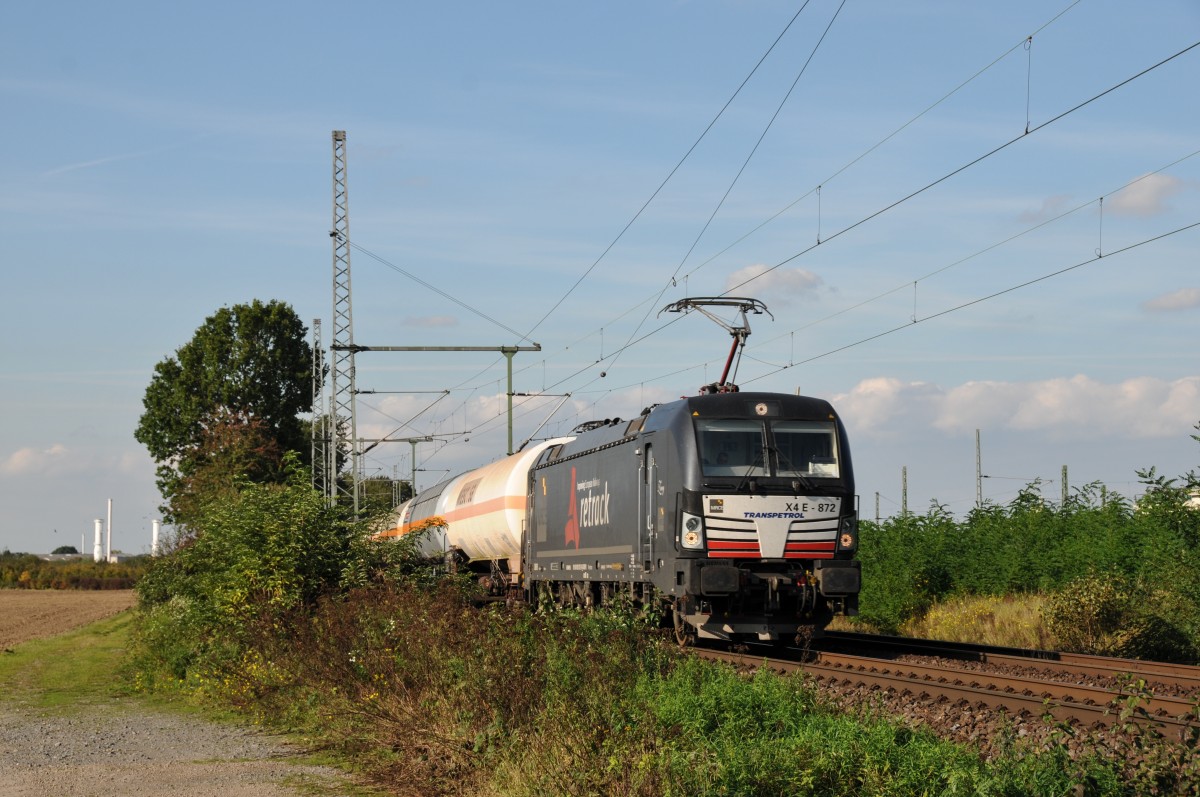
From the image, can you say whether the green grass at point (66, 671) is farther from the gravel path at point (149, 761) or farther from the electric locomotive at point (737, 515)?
the electric locomotive at point (737, 515)

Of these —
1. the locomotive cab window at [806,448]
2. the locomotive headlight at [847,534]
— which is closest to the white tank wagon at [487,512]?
the locomotive cab window at [806,448]

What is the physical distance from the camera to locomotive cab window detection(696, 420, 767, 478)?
1788 centimetres

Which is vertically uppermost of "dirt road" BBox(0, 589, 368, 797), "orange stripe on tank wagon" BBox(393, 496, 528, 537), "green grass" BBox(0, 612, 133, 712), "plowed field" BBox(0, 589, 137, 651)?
"orange stripe on tank wagon" BBox(393, 496, 528, 537)

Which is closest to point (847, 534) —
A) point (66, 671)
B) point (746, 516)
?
point (746, 516)

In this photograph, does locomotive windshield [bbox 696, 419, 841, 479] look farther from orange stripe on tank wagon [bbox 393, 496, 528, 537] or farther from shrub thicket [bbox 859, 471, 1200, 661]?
orange stripe on tank wagon [bbox 393, 496, 528, 537]

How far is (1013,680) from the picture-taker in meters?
13.7

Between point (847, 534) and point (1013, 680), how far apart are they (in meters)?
4.63

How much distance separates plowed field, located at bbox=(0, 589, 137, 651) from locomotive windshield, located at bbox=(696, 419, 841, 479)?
73.2 ft

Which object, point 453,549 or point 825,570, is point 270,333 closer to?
point 453,549

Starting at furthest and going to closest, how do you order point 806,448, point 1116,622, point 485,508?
point 485,508
point 1116,622
point 806,448

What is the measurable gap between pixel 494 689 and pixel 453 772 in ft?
2.73

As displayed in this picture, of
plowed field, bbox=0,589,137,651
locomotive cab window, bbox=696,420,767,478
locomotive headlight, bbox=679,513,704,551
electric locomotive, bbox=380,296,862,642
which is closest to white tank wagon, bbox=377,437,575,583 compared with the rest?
electric locomotive, bbox=380,296,862,642

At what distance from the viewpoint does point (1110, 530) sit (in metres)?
23.5

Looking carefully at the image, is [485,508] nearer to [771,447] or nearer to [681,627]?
[681,627]
